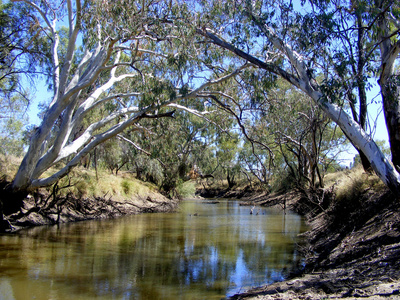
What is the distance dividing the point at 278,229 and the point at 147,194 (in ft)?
29.8

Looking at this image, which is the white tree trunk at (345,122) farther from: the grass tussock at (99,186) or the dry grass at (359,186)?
the grass tussock at (99,186)

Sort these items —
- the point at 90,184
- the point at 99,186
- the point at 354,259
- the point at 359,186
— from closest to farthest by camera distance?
the point at 354,259
the point at 359,186
the point at 90,184
the point at 99,186

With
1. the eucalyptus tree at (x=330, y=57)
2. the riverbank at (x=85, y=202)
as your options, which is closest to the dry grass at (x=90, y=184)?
the riverbank at (x=85, y=202)

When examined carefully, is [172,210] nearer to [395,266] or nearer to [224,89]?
[224,89]

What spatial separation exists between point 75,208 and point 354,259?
11.0 metres

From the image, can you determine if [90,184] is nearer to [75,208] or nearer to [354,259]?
[75,208]

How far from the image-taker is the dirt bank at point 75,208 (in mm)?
11094

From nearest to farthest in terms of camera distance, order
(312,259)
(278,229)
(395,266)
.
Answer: (395,266) < (312,259) < (278,229)

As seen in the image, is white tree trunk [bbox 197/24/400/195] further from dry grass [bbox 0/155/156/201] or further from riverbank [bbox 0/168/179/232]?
dry grass [bbox 0/155/156/201]

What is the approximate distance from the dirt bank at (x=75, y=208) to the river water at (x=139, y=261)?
585 millimetres

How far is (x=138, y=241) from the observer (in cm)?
946

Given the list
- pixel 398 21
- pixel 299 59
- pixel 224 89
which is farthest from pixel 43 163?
pixel 398 21

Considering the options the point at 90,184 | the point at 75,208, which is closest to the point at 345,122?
the point at 75,208

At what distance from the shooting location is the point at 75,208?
13.7 m
